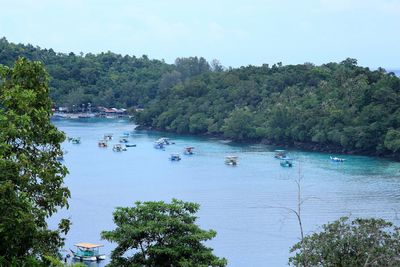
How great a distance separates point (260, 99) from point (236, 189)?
1930 cm

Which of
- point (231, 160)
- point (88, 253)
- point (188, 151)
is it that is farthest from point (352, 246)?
point (188, 151)

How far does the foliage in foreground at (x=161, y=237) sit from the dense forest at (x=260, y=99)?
935 inches

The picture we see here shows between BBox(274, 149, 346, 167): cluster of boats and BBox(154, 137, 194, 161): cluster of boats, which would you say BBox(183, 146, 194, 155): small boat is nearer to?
BBox(154, 137, 194, 161): cluster of boats

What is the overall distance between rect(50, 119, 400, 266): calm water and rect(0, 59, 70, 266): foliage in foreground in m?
6.54

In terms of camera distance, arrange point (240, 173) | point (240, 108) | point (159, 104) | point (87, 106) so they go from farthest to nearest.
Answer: point (87, 106)
point (159, 104)
point (240, 108)
point (240, 173)

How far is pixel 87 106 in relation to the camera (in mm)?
54781

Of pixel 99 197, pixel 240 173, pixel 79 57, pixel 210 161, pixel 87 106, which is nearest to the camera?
pixel 99 197

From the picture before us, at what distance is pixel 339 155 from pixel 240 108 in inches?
380

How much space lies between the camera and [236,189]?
940 inches

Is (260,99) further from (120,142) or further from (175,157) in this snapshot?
(175,157)

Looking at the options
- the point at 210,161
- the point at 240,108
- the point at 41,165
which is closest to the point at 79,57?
the point at 240,108

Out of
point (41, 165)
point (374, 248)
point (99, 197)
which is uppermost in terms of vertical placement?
point (41, 165)

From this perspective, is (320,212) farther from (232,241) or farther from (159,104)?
(159,104)

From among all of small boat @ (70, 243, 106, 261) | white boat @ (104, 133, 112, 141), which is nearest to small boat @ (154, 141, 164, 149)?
white boat @ (104, 133, 112, 141)
